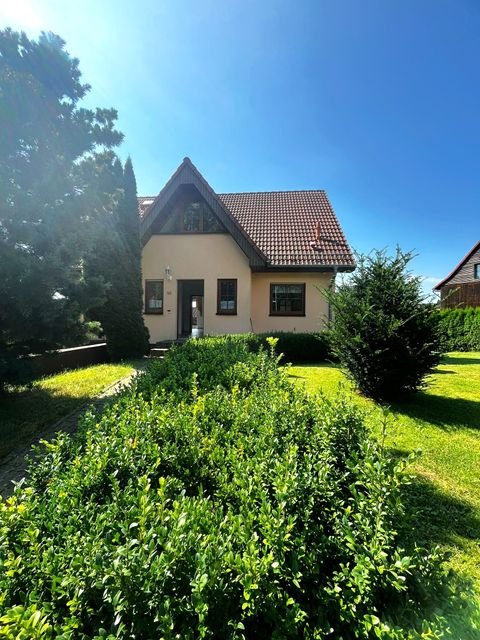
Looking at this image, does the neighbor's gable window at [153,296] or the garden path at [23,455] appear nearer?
the garden path at [23,455]

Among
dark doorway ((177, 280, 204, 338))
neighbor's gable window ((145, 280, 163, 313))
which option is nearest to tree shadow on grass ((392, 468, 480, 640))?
dark doorway ((177, 280, 204, 338))

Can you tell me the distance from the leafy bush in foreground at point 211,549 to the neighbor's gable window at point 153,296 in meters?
12.8

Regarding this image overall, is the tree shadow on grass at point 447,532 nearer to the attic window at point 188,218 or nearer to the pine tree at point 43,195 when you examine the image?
the pine tree at point 43,195

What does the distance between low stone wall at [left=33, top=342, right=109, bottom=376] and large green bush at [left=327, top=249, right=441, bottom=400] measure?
251 inches

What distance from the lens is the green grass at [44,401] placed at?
5.03 meters

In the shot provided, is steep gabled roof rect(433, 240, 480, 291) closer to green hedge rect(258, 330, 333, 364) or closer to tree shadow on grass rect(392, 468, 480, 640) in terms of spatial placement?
green hedge rect(258, 330, 333, 364)

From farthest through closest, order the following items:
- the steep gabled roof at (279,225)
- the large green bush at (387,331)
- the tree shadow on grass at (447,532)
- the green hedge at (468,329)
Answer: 1. the green hedge at (468,329)
2. the steep gabled roof at (279,225)
3. the large green bush at (387,331)
4. the tree shadow on grass at (447,532)

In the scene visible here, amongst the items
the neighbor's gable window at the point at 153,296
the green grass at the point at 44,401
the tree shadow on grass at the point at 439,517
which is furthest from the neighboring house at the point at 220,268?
the tree shadow on grass at the point at 439,517

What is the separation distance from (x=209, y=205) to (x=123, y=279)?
4886 millimetres

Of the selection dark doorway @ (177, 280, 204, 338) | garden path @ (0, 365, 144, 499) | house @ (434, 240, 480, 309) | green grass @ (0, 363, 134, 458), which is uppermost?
house @ (434, 240, 480, 309)

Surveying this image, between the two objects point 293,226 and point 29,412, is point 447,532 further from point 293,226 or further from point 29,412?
point 293,226

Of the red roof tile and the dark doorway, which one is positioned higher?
the red roof tile

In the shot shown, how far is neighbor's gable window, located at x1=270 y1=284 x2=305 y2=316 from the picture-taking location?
→ 14.3 metres

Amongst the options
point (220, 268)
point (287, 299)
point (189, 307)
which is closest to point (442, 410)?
point (287, 299)
